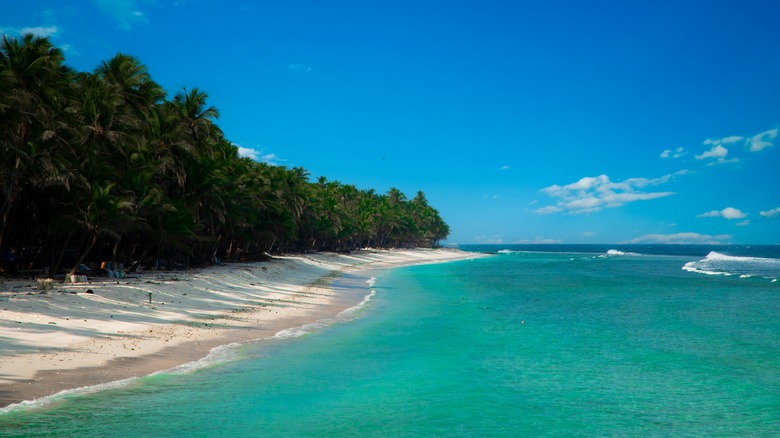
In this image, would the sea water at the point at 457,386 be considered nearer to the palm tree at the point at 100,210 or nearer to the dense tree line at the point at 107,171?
the palm tree at the point at 100,210

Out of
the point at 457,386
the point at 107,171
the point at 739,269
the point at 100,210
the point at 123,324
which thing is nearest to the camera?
the point at 457,386

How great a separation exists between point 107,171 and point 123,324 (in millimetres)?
12757

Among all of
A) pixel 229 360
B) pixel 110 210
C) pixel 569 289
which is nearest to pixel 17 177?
pixel 110 210

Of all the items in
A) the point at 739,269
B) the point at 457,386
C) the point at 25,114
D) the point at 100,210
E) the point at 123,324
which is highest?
the point at 25,114

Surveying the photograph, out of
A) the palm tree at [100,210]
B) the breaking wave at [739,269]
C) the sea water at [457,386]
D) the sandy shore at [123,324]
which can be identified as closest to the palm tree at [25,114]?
the palm tree at [100,210]

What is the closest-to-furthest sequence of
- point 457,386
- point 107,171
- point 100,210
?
1. point 457,386
2. point 100,210
3. point 107,171

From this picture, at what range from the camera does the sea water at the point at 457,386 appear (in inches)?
403

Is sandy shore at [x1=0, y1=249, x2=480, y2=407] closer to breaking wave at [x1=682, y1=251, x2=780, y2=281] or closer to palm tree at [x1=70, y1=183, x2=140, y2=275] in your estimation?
palm tree at [x1=70, y1=183, x2=140, y2=275]

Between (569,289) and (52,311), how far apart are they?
3863cm

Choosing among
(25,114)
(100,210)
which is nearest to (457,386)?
(100,210)

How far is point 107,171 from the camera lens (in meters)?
27.4

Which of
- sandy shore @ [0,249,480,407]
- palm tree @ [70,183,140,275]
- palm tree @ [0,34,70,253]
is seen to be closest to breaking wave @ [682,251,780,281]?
sandy shore @ [0,249,480,407]

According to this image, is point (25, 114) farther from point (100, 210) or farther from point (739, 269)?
point (739, 269)

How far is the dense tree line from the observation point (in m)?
24.3
